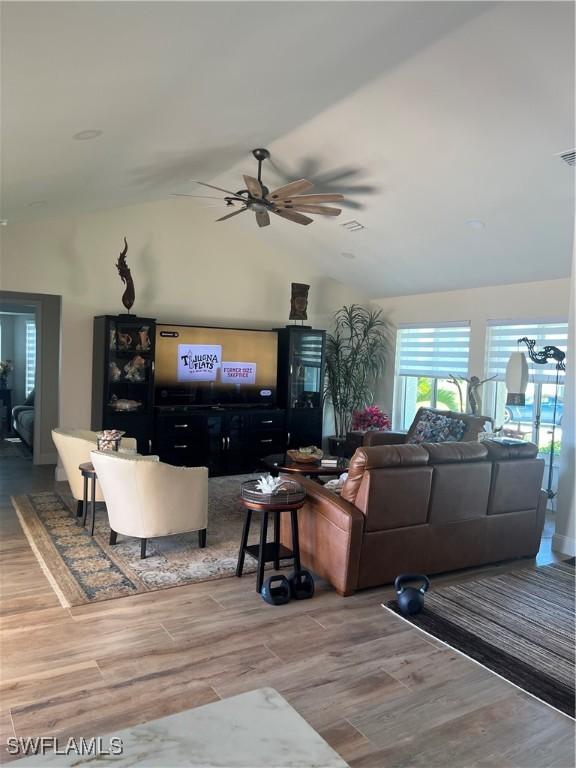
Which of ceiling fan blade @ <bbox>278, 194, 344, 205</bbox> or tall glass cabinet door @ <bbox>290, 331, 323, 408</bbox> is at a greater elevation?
ceiling fan blade @ <bbox>278, 194, 344, 205</bbox>

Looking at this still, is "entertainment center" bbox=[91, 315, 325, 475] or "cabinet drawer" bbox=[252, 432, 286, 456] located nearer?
"entertainment center" bbox=[91, 315, 325, 475]

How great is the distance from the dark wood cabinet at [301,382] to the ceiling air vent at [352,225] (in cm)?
160

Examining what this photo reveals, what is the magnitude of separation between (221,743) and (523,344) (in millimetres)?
6093

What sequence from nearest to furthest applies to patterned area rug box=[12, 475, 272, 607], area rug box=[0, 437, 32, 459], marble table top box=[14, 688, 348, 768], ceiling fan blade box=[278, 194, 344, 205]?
marble table top box=[14, 688, 348, 768] < patterned area rug box=[12, 475, 272, 607] < ceiling fan blade box=[278, 194, 344, 205] < area rug box=[0, 437, 32, 459]

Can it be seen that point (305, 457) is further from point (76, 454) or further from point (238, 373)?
point (238, 373)

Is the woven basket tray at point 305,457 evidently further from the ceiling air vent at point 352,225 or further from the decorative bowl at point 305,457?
the ceiling air vent at point 352,225

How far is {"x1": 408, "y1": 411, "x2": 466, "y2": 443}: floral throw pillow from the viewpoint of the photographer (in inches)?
236

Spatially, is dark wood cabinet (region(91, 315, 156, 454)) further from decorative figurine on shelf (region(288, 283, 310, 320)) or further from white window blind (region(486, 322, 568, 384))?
white window blind (region(486, 322, 568, 384))

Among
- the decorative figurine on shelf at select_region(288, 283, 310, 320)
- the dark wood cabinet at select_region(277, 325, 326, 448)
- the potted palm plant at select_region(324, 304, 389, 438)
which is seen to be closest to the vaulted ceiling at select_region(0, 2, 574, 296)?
the decorative figurine on shelf at select_region(288, 283, 310, 320)

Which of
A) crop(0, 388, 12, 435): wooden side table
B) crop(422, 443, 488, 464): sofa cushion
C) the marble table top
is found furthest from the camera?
crop(0, 388, 12, 435): wooden side table

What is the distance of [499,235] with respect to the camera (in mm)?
5496

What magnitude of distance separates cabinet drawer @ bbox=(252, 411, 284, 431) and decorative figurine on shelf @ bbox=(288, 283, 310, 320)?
1311mm

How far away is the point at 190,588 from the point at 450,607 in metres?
1.64

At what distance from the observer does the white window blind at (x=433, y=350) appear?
23.3 ft
